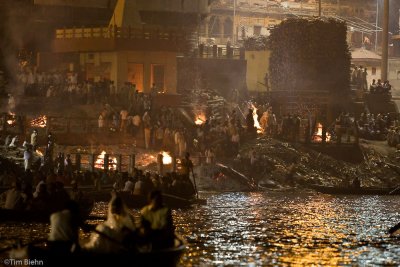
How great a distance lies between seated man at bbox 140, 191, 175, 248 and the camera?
16.7 meters

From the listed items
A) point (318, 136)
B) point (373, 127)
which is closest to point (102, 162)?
point (318, 136)

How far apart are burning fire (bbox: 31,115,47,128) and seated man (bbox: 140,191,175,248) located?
2363cm

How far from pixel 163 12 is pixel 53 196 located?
35121 mm

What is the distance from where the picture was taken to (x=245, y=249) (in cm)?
2117

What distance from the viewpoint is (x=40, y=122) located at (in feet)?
133

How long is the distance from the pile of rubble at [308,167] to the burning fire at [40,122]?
961 centimetres

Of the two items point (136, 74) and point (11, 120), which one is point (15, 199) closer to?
point (11, 120)

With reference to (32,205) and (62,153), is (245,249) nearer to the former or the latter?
(32,205)

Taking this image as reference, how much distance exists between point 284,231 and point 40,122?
750 inches

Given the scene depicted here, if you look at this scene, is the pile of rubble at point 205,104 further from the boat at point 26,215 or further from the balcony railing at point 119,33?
the boat at point 26,215

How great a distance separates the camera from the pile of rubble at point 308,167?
130 ft

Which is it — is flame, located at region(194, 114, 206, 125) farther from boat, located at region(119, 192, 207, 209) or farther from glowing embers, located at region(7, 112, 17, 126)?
boat, located at region(119, 192, 207, 209)

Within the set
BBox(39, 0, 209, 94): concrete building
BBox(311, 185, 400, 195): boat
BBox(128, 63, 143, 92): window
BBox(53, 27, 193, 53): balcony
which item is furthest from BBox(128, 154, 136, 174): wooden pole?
BBox(128, 63, 143, 92): window

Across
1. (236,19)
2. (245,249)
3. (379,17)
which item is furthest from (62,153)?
(379,17)
